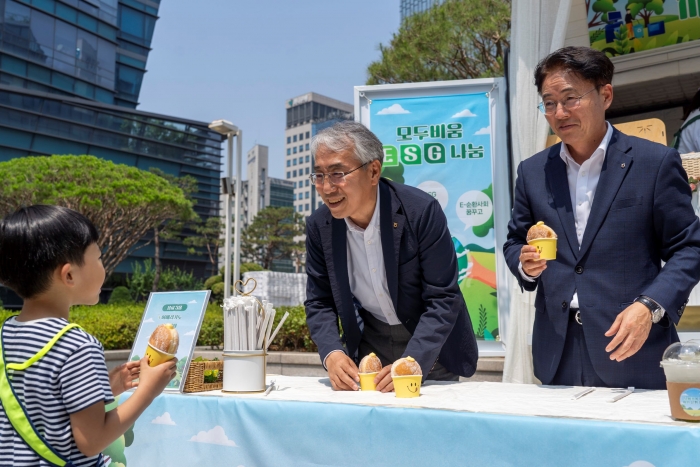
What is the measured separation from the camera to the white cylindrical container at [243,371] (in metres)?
2.01

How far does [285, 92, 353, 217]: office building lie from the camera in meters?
126

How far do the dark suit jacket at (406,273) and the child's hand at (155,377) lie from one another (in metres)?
0.86

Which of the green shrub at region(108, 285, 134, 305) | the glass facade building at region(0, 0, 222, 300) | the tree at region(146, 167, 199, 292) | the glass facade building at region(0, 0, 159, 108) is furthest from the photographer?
the tree at region(146, 167, 199, 292)

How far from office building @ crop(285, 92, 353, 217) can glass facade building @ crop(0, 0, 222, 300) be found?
74.2 metres

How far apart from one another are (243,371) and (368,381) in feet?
1.40

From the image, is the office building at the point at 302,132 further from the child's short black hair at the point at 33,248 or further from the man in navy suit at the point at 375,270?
the child's short black hair at the point at 33,248

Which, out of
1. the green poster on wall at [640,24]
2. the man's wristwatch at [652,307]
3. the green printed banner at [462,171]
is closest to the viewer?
the man's wristwatch at [652,307]

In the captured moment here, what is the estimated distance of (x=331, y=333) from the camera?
7.57 ft

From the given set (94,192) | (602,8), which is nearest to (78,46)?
(94,192)

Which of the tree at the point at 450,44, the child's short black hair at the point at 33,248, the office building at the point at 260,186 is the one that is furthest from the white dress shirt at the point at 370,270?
the office building at the point at 260,186

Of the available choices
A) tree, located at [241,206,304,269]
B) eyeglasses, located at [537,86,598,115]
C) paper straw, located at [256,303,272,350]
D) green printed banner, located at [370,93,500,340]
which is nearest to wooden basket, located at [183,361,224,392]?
paper straw, located at [256,303,272,350]

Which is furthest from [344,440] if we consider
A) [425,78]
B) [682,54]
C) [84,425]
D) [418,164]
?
[425,78]

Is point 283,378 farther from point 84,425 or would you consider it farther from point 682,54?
point 682,54

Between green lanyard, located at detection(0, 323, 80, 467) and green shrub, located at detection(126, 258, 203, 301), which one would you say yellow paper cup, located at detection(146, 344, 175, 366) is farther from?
green shrub, located at detection(126, 258, 203, 301)
